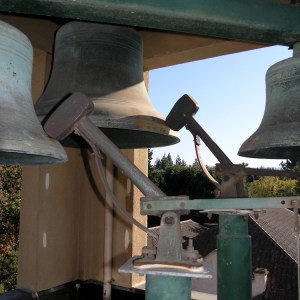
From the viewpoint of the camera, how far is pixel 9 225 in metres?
13.1

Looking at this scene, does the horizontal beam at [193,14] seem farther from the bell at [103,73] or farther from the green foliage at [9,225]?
the green foliage at [9,225]

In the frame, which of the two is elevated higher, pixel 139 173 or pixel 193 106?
pixel 193 106

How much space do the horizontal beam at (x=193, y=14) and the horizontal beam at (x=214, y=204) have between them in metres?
0.53

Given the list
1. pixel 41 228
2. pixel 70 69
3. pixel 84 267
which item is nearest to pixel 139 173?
pixel 70 69

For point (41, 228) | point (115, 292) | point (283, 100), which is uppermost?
point (283, 100)

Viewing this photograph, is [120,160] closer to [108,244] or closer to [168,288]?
[168,288]

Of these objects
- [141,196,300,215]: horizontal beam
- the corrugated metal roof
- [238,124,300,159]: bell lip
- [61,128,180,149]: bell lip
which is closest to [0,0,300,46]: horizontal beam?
[238,124,300,159]: bell lip

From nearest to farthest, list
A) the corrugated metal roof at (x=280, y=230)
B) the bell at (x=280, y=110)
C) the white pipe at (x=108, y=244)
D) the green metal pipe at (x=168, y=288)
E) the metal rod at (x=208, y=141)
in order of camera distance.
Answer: the green metal pipe at (x=168, y=288)
the bell at (x=280, y=110)
the metal rod at (x=208, y=141)
the white pipe at (x=108, y=244)
the corrugated metal roof at (x=280, y=230)

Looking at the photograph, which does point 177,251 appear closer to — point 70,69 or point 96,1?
point 96,1

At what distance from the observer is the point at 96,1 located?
46.7 inches

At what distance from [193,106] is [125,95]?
0.39m

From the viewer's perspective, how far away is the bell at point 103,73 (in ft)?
5.14

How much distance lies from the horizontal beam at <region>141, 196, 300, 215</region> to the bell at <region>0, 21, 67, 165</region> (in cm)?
34

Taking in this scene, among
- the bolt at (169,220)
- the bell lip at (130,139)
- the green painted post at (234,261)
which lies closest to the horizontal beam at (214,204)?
the bolt at (169,220)
